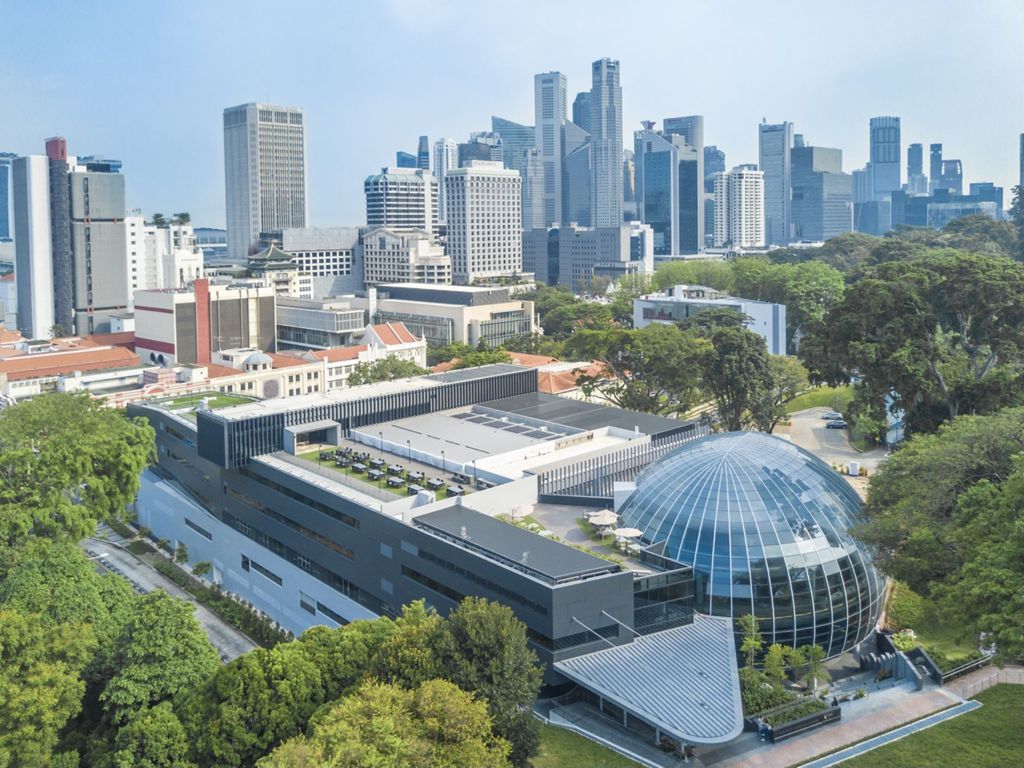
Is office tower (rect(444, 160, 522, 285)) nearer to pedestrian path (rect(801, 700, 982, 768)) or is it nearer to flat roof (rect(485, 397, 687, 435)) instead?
flat roof (rect(485, 397, 687, 435))

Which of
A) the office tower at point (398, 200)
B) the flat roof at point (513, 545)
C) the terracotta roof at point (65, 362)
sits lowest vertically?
the flat roof at point (513, 545)

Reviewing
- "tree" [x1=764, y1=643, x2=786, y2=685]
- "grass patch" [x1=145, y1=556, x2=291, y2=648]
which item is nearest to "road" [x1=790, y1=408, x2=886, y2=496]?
"tree" [x1=764, y1=643, x2=786, y2=685]

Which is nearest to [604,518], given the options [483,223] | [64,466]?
[64,466]

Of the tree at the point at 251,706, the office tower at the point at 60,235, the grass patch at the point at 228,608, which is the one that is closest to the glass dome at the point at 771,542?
the tree at the point at 251,706

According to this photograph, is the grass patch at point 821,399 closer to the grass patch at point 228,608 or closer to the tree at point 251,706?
the grass patch at point 228,608

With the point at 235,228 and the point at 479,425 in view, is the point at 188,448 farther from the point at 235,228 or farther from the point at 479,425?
the point at 235,228

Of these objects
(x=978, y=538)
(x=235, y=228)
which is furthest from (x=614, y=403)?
(x=235, y=228)

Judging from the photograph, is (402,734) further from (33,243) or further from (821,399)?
(33,243)
